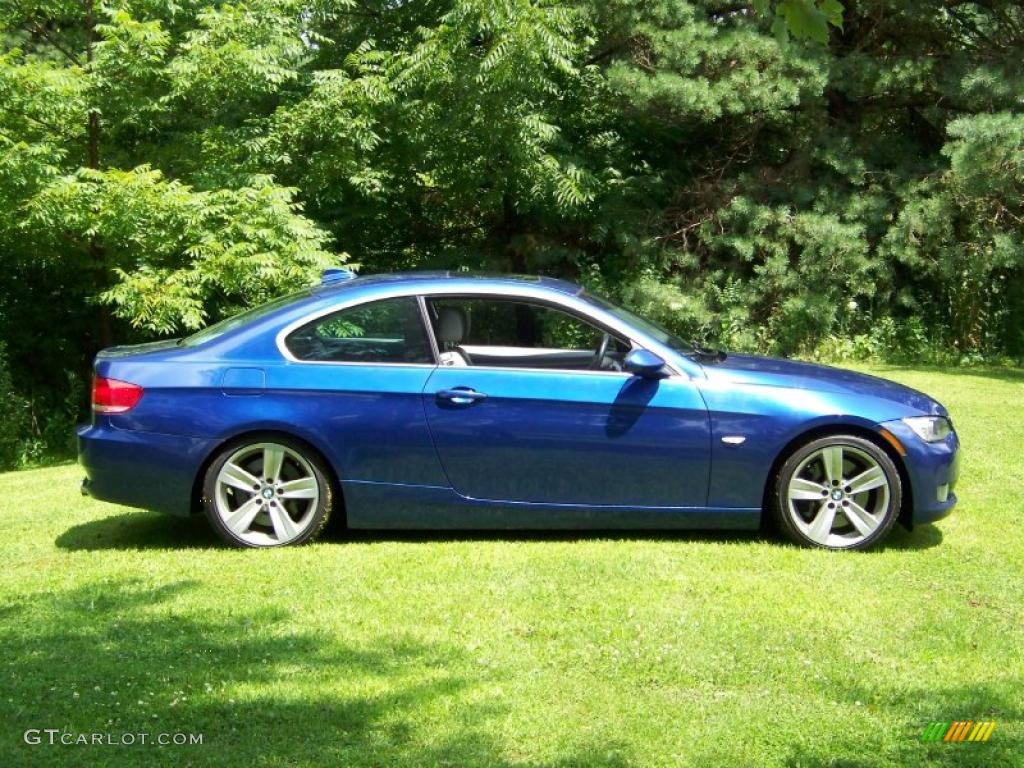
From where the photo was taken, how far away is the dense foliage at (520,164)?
1258 centimetres

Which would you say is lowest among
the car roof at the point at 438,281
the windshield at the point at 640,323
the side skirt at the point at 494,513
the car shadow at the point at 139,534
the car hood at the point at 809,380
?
the car shadow at the point at 139,534

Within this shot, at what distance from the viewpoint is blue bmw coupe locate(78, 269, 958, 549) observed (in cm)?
608

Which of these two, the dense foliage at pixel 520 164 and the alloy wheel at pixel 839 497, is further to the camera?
the dense foliage at pixel 520 164

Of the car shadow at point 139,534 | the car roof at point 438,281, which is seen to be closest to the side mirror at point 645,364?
the car roof at point 438,281

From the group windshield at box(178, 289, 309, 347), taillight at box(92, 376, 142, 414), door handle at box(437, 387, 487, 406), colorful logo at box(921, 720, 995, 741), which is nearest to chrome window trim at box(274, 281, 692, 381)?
door handle at box(437, 387, 487, 406)

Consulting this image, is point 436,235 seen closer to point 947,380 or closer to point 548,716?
point 947,380

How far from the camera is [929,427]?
612 cm

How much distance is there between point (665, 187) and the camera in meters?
17.1

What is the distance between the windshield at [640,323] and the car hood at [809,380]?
255 mm

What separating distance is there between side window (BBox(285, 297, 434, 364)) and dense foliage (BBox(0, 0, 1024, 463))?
224 inches

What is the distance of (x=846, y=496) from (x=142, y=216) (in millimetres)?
8506

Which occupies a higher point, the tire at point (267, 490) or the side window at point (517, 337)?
the side window at point (517, 337)

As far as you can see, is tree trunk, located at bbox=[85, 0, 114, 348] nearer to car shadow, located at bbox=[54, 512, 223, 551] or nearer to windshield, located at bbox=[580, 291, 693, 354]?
car shadow, located at bbox=[54, 512, 223, 551]
